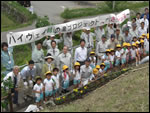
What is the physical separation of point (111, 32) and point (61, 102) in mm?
4491

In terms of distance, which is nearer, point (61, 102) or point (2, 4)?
point (61, 102)

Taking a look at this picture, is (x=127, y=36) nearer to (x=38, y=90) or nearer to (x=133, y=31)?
(x=133, y=31)

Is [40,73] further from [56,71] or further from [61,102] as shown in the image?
[61,102]

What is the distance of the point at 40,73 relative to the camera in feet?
26.9

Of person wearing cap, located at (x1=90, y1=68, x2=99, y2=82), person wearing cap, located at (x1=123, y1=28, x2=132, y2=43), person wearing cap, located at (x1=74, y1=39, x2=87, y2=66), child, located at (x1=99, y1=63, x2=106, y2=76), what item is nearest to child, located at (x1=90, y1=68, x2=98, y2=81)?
person wearing cap, located at (x1=90, y1=68, x2=99, y2=82)

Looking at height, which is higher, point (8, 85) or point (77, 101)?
point (8, 85)

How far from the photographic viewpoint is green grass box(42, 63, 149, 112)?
6016 mm

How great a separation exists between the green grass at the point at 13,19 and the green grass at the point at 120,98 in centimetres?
1361

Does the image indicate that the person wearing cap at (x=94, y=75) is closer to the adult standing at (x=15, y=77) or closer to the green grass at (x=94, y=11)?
the adult standing at (x=15, y=77)

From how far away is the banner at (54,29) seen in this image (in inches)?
291

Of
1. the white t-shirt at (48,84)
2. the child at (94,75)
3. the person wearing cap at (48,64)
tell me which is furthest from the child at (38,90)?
the child at (94,75)

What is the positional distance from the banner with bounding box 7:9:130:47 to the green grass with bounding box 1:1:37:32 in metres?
10.9

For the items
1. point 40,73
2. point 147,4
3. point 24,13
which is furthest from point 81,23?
point 147,4

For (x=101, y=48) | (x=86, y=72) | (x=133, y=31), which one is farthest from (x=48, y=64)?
(x=133, y=31)
